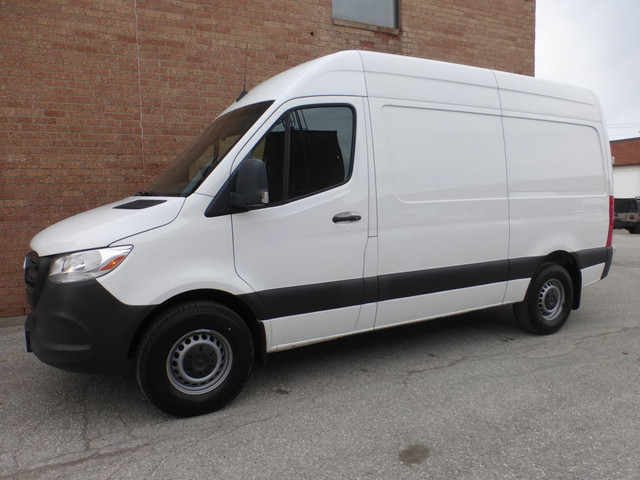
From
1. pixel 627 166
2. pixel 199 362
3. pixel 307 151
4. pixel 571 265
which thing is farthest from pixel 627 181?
pixel 199 362

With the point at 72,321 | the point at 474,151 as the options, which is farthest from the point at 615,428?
the point at 72,321

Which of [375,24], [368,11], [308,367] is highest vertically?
[368,11]

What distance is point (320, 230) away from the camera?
3.63 meters

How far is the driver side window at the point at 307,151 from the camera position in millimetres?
3529

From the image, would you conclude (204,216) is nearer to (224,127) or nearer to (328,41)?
(224,127)

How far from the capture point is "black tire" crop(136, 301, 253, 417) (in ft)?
10.4

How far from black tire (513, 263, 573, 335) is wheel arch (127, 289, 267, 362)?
9.21 feet

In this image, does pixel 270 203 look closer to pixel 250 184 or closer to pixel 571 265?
pixel 250 184

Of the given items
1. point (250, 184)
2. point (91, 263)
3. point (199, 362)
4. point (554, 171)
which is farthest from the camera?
point (554, 171)

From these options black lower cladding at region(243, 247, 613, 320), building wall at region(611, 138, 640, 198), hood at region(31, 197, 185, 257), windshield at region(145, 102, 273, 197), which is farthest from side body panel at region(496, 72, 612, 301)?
building wall at region(611, 138, 640, 198)

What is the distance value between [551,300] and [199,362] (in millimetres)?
3636

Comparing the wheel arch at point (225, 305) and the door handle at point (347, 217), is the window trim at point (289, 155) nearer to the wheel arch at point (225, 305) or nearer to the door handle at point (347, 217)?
the door handle at point (347, 217)

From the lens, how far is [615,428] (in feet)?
10.2

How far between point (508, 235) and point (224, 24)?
4.50 m
